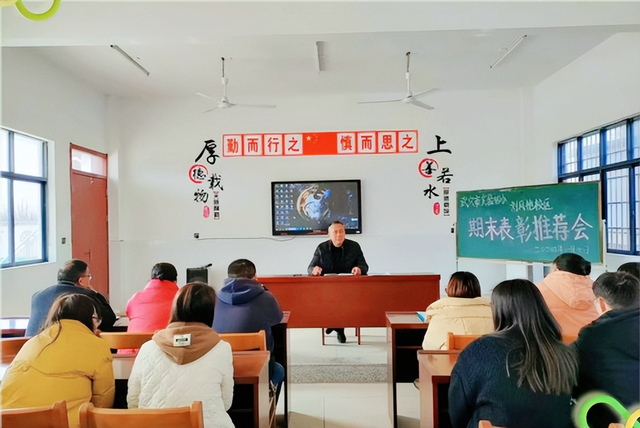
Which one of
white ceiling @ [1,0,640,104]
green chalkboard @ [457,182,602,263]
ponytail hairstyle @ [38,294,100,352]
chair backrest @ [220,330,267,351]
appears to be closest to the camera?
ponytail hairstyle @ [38,294,100,352]

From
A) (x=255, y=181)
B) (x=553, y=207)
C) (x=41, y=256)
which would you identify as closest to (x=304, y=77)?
(x=255, y=181)

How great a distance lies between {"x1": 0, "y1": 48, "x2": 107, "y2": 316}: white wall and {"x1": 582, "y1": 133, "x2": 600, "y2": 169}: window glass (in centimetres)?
663

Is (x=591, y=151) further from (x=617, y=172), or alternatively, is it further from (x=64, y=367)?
(x=64, y=367)

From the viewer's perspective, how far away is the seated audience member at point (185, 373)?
154 cm

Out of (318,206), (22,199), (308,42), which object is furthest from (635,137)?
(22,199)

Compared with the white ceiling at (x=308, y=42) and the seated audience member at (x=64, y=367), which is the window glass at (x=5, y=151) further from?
the seated audience member at (x=64, y=367)

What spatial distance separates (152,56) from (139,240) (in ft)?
9.68

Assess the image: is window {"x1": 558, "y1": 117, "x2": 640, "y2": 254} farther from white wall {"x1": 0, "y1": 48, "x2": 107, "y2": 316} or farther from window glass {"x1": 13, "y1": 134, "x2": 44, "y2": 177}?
window glass {"x1": 13, "y1": 134, "x2": 44, "y2": 177}

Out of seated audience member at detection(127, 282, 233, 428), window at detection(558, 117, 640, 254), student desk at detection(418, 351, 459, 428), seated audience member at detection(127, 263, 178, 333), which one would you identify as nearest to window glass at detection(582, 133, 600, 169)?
window at detection(558, 117, 640, 254)

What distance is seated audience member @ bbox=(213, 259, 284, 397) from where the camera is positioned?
96.7 inches

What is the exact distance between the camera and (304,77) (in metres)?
5.62

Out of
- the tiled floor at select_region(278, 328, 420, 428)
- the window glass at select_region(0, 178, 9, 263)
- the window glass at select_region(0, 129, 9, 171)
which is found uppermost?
the window glass at select_region(0, 129, 9, 171)

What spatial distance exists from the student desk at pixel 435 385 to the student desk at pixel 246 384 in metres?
0.76

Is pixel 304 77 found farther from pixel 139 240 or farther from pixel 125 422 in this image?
pixel 125 422
